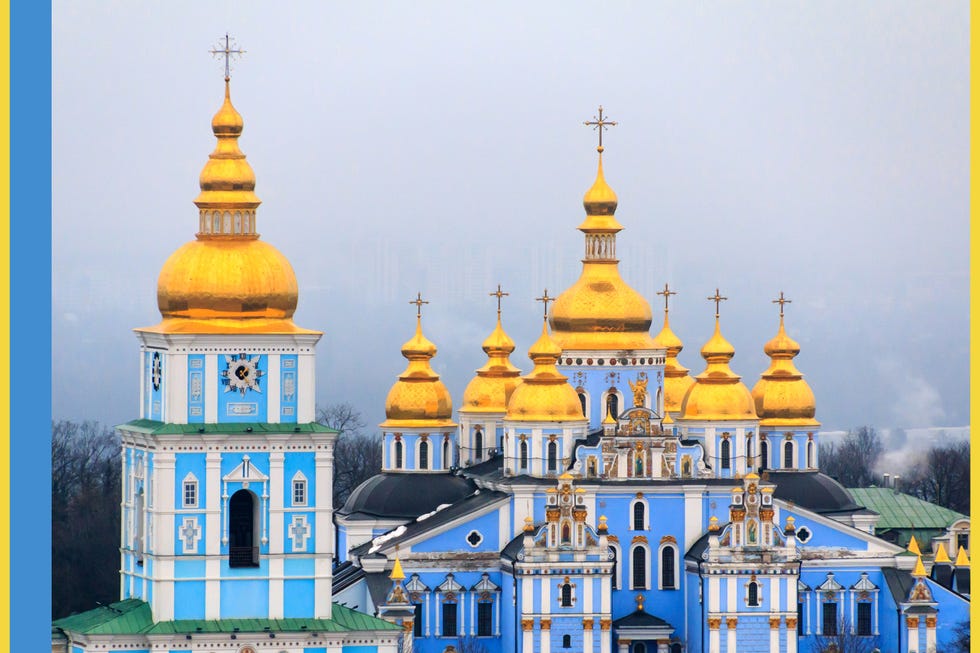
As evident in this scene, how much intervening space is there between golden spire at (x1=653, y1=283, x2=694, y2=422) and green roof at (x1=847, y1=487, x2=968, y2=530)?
7.49 meters

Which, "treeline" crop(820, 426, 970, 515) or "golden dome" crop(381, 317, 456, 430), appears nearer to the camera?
"golden dome" crop(381, 317, 456, 430)

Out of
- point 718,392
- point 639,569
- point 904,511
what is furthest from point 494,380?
point 904,511

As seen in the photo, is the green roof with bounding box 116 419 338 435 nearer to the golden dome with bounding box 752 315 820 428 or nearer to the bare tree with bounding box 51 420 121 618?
the bare tree with bounding box 51 420 121 618

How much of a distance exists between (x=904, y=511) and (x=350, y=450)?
10847 millimetres

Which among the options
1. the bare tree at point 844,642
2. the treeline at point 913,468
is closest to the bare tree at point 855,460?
the treeline at point 913,468

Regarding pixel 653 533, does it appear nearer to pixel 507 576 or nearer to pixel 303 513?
pixel 507 576

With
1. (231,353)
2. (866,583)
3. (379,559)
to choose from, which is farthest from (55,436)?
(231,353)

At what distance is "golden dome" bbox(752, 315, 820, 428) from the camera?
6259 centimetres

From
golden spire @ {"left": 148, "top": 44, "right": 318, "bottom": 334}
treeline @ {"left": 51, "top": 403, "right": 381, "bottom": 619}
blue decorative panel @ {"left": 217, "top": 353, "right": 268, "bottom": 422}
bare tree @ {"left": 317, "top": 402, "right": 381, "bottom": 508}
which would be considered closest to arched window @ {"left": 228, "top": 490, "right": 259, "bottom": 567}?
blue decorative panel @ {"left": 217, "top": 353, "right": 268, "bottom": 422}

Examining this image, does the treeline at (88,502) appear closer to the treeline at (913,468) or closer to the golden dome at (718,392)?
the golden dome at (718,392)

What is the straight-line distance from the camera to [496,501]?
56469 mm

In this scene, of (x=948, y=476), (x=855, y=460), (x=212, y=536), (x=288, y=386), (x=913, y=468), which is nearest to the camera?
(x=212, y=536)

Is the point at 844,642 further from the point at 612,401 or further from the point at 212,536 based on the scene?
the point at 212,536

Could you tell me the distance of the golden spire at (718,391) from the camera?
58.6m
